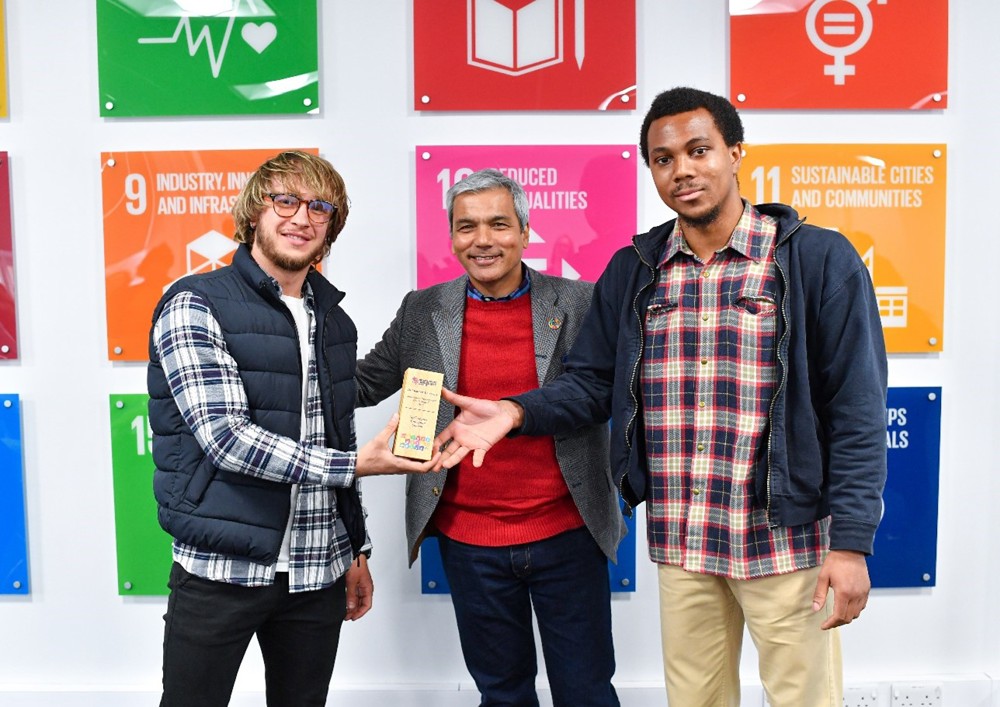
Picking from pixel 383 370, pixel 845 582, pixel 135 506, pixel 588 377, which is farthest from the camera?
pixel 135 506

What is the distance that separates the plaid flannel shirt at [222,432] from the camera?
1.42 metres

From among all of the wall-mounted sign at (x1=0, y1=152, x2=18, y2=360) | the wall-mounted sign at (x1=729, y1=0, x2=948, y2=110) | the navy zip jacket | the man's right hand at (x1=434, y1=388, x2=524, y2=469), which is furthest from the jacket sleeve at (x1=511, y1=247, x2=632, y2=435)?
the wall-mounted sign at (x1=0, y1=152, x2=18, y2=360)

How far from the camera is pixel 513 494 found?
1.79 metres

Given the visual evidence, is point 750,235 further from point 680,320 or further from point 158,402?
point 158,402

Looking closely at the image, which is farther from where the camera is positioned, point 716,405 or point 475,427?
point 475,427

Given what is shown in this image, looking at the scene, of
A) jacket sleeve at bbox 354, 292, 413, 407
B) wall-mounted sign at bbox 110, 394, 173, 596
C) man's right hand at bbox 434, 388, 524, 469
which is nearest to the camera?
man's right hand at bbox 434, 388, 524, 469

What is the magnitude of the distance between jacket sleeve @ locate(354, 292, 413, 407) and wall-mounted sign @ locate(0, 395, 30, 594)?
3.84ft

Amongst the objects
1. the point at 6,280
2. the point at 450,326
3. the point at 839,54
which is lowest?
the point at 450,326

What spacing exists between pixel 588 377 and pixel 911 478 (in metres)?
1.24

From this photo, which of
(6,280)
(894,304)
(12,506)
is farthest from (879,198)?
(12,506)

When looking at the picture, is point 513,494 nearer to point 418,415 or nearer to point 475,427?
point 475,427

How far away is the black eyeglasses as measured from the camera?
1549mm

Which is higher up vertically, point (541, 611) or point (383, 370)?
point (383, 370)

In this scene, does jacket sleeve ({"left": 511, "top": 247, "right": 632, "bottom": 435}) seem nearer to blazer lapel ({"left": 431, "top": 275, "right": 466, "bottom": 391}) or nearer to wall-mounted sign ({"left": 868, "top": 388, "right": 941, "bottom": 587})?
blazer lapel ({"left": 431, "top": 275, "right": 466, "bottom": 391})
